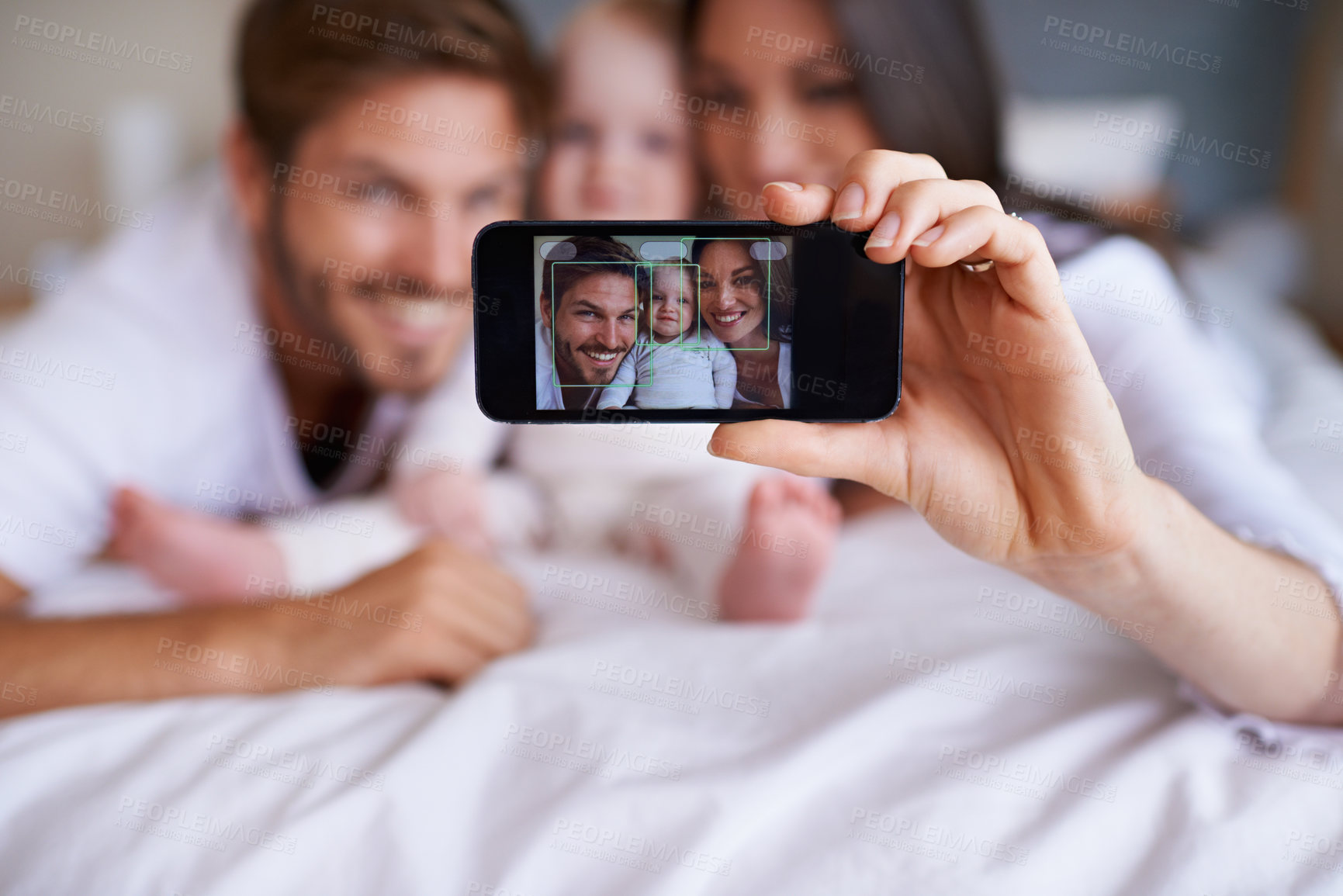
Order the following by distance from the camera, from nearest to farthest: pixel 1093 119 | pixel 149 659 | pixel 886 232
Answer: pixel 886 232 → pixel 149 659 → pixel 1093 119

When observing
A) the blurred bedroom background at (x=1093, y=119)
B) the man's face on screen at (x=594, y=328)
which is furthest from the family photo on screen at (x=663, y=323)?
the blurred bedroom background at (x=1093, y=119)

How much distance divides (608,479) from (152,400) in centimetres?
62

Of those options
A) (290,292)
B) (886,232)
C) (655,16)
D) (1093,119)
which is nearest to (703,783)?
(886,232)

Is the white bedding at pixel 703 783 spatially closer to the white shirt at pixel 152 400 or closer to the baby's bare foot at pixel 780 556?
the baby's bare foot at pixel 780 556

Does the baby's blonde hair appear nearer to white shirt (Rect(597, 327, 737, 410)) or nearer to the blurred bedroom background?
the blurred bedroom background

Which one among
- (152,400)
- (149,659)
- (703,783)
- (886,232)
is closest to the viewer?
(886,232)

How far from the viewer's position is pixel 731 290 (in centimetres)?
51

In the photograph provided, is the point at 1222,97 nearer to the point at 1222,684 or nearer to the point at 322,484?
the point at 1222,684

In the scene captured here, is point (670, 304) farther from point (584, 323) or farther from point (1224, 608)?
point (1224, 608)

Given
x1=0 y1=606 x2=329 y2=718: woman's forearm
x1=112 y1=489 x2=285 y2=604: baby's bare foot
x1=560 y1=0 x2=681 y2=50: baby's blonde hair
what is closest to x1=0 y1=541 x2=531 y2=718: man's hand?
x1=0 y1=606 x2=329 y2=718: woman's forearm

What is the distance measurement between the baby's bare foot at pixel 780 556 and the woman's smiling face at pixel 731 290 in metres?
0.36

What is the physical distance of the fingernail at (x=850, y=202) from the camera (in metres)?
0.47

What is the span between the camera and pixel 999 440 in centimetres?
57

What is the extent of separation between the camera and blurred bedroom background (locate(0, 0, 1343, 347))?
1915 millimetres
